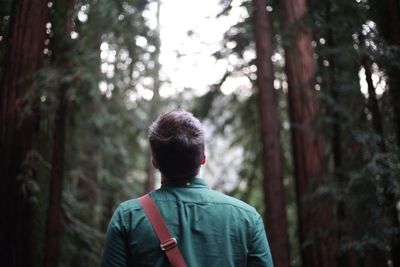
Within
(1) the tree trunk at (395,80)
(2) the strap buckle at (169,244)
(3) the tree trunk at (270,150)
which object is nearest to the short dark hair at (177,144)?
(2) the strap buckle at (169,244)

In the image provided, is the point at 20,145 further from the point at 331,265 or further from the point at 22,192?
the point at 331,265

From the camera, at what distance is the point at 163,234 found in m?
1.97

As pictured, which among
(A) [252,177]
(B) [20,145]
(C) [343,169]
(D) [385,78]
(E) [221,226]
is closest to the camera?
(E) [221,226]

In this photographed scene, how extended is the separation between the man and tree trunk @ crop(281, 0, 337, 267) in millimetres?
4659

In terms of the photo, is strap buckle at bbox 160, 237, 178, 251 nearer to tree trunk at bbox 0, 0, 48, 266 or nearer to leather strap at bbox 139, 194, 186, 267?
leather strap at bbox 139, 194, 186, 267

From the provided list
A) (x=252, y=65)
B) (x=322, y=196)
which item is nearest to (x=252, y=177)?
(x=252, y=65)

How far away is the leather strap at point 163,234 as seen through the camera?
76.0 inches

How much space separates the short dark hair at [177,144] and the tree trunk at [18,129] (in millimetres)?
2704

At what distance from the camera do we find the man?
1994mm

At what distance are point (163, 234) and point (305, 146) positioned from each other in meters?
5.88

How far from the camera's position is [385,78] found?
4.21 meters

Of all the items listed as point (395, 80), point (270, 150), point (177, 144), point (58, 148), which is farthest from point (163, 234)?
point (58, 148)

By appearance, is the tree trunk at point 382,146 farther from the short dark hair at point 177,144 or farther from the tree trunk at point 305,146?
the short dark hair at point 177,144

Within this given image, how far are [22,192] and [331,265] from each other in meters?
4.52
